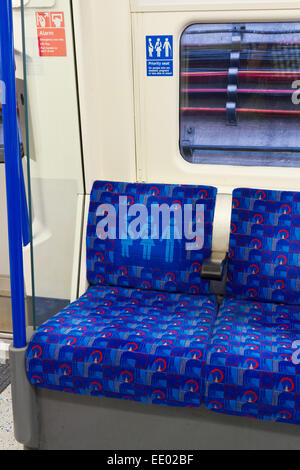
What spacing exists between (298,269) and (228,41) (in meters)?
1.31

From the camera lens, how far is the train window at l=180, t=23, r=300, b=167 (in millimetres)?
2562

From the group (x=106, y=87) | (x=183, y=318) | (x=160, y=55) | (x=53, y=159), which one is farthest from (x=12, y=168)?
(x=160, y=55)

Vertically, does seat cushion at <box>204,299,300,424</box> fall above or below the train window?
below

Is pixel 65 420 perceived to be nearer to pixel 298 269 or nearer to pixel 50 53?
pixel 298 269

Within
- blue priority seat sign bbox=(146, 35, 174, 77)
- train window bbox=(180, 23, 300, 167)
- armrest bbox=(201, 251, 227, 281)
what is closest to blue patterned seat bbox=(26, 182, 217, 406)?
armrest bbox=(201, 251, 227, 281)

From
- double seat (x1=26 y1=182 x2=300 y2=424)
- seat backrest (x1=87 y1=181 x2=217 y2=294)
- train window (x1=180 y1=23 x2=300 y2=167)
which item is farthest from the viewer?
train window (x1=180 y1=23 x2=300 y2=167)

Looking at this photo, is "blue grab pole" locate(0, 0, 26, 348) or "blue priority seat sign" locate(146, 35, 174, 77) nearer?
"blue grab pole" locate(0, 0, 26, 348)

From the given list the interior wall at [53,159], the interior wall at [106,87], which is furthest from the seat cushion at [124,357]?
the interior wall at [106,87]

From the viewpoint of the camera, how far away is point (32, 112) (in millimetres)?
2236

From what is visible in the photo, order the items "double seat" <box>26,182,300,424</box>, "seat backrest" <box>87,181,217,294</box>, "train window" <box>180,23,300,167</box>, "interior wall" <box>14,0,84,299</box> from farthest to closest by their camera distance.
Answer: "train window" <box>180,23,300,167</box> → "seat backrest" <box>87,181,217,294</box> → "interior wall" <box>14,0,84,299</box> → "double seat" <box>26,182,300,424</box>

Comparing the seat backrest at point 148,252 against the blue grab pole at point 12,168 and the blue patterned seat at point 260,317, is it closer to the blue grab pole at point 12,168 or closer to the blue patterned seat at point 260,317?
the blue patterned seat at point 260,317

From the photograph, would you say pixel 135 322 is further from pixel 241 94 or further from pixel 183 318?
pixel 241 94

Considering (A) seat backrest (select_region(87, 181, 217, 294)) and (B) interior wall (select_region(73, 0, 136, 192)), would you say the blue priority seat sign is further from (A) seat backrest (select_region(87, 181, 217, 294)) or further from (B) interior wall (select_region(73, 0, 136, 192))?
(A) seat backrest (select_region(87, 181, 217, 294))
